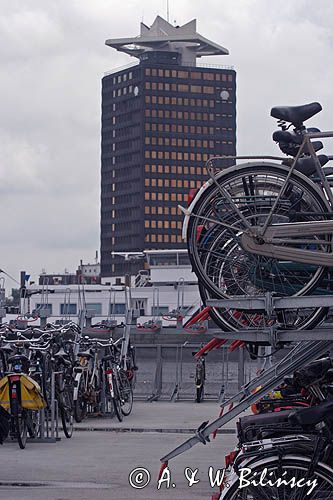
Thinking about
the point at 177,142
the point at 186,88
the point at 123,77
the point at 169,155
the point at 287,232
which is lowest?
the point at 287,232

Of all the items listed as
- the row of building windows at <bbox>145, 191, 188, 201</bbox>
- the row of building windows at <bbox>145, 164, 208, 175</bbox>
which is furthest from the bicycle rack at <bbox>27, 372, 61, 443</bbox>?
the row of building windows at <bbox>145, 164, 208, 175</bbox>

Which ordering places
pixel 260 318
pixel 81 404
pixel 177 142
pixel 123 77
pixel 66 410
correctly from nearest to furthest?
pixel 260 318, pixel 66 410, pixel 81 404, pixel 177 142, pixel 123 77

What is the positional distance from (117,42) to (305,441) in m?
129

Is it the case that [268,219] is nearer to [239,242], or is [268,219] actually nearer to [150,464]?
[239,242]

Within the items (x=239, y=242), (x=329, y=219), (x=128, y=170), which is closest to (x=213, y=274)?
(x=239, y=242)

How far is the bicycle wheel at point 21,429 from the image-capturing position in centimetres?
1205

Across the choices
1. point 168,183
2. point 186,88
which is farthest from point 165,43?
point 168,183

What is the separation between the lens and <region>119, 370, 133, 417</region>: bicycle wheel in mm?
16828

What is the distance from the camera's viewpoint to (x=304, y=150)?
21.1 ft

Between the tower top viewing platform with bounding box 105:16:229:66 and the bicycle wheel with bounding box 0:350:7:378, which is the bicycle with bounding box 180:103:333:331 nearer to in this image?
the bicycle wheel with bounding box 0:350:7:378

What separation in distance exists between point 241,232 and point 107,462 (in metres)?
5.39

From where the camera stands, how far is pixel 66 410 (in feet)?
44.1

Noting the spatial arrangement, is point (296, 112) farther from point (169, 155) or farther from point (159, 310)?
point (169, 155)

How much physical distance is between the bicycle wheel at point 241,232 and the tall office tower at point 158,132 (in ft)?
389
